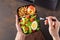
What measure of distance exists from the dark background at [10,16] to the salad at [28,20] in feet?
0.47

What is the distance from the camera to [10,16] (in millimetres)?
1219

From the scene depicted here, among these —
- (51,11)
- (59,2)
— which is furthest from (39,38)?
(59,2)

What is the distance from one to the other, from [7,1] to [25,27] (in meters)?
0.37

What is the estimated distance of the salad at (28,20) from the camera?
3.34 feet

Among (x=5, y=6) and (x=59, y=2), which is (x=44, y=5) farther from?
(x=5, y=6)

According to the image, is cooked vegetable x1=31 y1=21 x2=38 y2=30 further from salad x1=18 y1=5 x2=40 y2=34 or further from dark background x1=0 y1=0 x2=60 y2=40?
dark background x1=0 y1=0 x2=60 y2=40

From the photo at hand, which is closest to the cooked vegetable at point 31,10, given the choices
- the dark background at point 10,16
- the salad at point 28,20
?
the salad at point 28,20

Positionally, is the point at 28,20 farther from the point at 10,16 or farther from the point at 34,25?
the point at 10,16

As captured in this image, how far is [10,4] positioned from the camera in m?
1.28

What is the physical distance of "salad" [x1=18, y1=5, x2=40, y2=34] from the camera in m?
1.02

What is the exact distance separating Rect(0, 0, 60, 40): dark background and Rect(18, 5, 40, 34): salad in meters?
0.14

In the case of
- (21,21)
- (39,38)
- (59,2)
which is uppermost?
(59,2)

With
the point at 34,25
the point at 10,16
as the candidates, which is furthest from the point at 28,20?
the point at 10,16

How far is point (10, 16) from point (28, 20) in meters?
0.23
